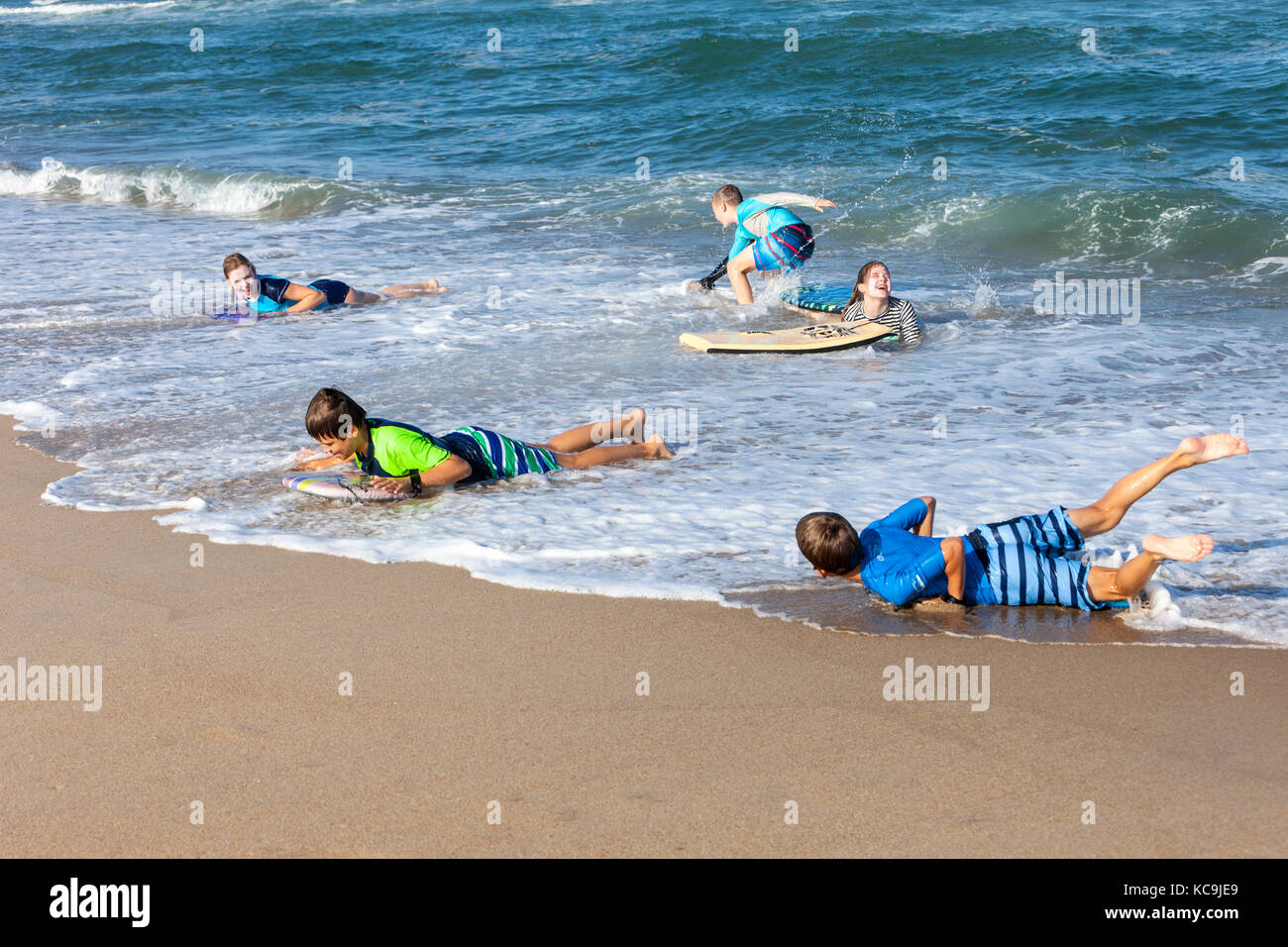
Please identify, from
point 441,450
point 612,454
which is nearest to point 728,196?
point 612,454

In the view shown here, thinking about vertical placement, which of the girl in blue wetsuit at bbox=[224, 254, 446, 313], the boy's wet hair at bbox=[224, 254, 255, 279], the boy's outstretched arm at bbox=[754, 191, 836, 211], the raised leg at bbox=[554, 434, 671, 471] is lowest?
the raised leg at bbox=[554, 434, 671, 471]

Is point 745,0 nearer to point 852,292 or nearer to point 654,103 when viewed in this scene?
point 654,103

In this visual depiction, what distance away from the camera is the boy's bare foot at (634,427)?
288 inches

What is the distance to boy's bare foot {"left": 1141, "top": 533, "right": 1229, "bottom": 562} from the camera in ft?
14.7

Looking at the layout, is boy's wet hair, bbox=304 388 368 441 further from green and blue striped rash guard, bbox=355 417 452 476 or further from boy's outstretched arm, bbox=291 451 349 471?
boy's outstretched arm, bbox=291 451 349 471

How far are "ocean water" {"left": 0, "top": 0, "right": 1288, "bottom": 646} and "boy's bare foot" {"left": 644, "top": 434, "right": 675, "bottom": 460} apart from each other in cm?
17

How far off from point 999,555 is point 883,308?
518 centimetres

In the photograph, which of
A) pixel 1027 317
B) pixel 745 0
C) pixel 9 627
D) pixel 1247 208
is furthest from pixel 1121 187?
pixel 745 0

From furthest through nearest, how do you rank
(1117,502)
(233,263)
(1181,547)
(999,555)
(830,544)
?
(233,263)
(1117,502)
(999,555)
(830,544)
(1181,547)

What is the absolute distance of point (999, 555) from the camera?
5.23 m

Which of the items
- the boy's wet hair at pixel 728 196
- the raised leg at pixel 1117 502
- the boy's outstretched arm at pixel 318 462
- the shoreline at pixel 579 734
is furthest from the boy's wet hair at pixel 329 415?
the boy's wet hair at pixel 728 196

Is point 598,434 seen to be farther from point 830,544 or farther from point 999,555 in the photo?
A: point 999,555

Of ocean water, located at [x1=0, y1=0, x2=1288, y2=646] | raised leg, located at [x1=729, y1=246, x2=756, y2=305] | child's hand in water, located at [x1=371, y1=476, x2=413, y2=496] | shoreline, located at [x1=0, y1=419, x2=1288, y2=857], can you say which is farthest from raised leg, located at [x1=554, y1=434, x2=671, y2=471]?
raised leg, located at [x1=729, y1=246, x2=756, y2=305]

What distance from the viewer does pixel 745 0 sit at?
30.3m
